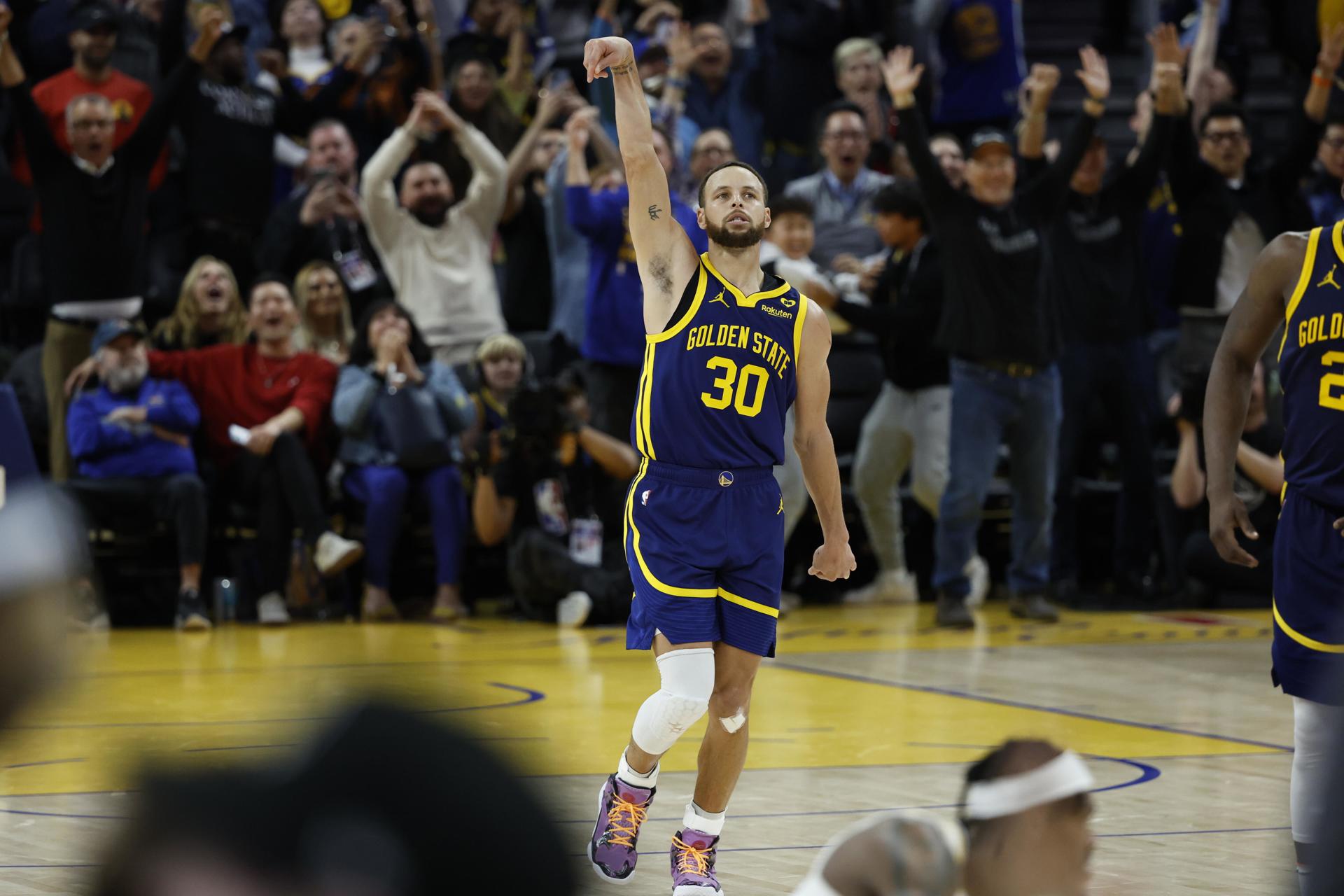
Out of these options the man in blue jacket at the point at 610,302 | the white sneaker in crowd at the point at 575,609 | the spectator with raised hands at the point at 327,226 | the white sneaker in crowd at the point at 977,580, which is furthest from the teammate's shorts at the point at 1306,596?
the spectator with raised hands at the point at 327,226

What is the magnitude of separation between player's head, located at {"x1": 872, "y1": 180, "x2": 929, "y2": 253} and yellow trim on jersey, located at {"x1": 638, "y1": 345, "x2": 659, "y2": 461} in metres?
6.28

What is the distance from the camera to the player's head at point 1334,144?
1236 centimetres

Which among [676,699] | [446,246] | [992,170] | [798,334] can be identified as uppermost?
[992,170]

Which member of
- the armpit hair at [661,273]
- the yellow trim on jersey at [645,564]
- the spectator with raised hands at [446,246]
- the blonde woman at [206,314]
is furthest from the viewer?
the spectator with raised hands at [446,246]

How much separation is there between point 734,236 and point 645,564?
104cm

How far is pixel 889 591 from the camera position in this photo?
490 inches

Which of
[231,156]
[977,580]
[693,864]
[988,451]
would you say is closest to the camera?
[693,864]

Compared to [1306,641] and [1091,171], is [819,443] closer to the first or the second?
[1306,641]

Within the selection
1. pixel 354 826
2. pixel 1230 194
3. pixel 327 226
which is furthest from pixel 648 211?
pixel 1230 194

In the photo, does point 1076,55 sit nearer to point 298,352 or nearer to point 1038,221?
point 1038,221

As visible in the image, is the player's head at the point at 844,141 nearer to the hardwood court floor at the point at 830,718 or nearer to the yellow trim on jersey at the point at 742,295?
the hardwood court floor at the point at 830,718

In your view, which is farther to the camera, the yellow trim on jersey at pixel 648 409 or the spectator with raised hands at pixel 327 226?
the spectator with raised hands at pixel 327 226

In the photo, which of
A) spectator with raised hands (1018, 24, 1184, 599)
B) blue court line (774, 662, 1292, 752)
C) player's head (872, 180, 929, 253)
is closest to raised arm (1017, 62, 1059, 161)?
spectator with raised hands (1018, 24, 1184, 599)

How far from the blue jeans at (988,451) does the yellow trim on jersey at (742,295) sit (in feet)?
17.9
